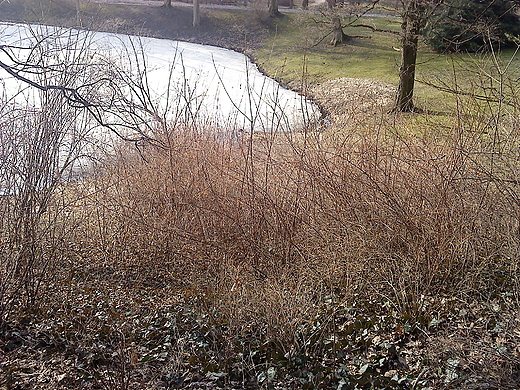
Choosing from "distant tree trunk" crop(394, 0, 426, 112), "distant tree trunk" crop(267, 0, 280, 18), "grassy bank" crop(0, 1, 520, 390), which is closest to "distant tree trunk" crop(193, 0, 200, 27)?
"distant tree trunk" crop(267, 0, 280, 18)

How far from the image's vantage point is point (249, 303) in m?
4.80

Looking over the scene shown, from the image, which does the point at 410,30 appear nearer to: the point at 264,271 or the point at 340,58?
the point at 264,271

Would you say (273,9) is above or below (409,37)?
above

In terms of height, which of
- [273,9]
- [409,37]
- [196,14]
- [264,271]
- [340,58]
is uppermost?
[273,9]

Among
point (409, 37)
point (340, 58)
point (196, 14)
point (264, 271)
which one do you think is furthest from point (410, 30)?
point (196, 14)

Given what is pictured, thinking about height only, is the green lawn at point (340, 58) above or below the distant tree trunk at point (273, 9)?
below

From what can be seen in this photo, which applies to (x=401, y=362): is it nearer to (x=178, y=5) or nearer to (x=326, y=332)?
(x=326, y=332)

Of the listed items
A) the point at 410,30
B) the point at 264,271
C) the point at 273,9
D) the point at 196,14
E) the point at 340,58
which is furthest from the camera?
the point at 273,9

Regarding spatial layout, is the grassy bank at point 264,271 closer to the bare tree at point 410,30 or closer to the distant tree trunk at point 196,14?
the bare tree at point 410,30

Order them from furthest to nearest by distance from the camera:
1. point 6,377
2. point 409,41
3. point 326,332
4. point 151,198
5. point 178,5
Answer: point 178,5 < point 409,41 < point 151,198 < point 326,332 < point 6,377

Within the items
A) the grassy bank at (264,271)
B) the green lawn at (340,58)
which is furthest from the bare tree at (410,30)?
the grassy bank at (264,271)

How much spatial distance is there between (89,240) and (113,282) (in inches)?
42.2

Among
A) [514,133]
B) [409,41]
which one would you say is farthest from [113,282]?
[409,41]

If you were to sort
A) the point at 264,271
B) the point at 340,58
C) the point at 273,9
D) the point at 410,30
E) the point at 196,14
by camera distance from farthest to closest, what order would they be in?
the point at 273,9, the point at 196,14, the point at 340,58, the point at 410,30, the point at 264,271
